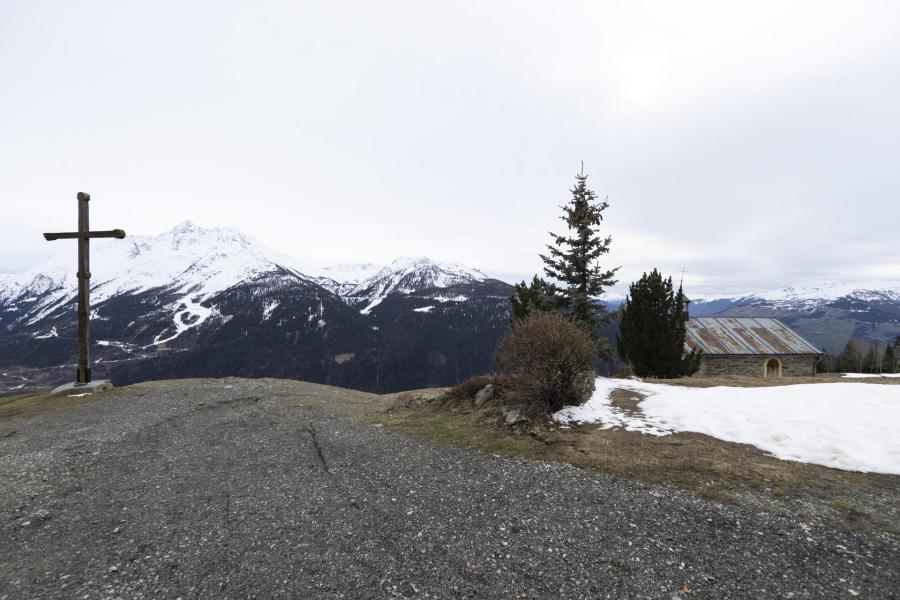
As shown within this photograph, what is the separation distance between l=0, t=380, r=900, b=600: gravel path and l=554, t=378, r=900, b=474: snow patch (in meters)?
3.50

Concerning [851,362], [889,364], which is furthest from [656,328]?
[889,364]

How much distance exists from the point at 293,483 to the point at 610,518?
5828mm

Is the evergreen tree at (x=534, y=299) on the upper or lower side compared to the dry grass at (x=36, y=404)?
upper

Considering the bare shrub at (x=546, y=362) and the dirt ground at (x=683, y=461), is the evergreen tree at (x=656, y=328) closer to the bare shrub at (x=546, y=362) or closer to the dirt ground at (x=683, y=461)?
the dirt ground at (x=683, y=461)

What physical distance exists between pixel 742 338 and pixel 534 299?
23.3 metres

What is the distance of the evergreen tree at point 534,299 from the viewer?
1972cm

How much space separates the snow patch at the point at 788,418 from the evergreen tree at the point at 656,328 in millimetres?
9386

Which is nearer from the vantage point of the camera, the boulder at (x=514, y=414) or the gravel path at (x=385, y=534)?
the gravel path at (x=385, y=534)

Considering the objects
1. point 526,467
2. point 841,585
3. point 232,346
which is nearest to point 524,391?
point 526,467

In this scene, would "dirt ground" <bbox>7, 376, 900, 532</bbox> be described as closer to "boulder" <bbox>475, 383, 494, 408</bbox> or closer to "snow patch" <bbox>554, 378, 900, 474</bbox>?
"boulder" <bbox>475, 383, 494, 408</bbox>

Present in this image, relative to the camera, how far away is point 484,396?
523 inches

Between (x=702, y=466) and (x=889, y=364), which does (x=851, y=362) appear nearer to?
(x=889, y=364)

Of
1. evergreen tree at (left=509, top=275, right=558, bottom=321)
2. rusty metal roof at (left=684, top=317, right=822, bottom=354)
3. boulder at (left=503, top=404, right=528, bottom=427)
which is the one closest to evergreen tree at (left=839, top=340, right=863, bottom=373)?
rusty metal roof at (left=684, top=317, right=822, bottom=354)

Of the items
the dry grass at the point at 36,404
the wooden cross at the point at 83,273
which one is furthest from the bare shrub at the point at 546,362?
the wooden cross at the point at 83,273
